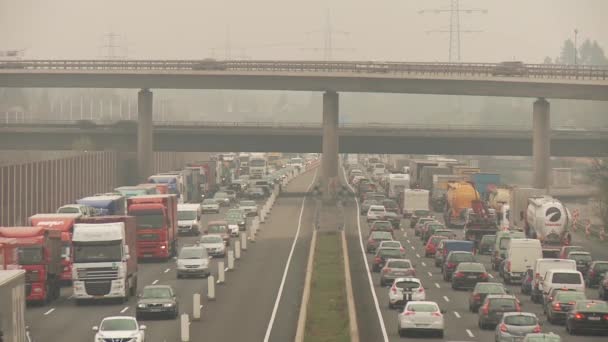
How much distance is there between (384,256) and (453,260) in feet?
18.1

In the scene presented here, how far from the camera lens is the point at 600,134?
161m

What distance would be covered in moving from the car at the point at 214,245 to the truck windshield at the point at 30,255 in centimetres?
2458

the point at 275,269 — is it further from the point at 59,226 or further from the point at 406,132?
the point at 406,132

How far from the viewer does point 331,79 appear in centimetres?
14025

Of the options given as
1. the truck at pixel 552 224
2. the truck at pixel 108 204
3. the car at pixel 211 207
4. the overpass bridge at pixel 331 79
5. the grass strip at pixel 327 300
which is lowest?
the grass strip at pixel 327 300

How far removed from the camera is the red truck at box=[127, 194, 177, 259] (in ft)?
248

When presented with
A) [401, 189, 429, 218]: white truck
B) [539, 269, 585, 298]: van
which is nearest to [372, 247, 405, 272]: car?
[539, 269, 585, 298]: van

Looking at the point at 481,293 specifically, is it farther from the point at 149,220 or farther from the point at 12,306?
the point at 149,220

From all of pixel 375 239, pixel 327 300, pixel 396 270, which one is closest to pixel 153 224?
pixel 375 239

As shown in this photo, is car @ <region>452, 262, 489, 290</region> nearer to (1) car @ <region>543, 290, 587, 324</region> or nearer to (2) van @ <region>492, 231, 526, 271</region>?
(2) van @ <region>492, 231, 526, 271</region>

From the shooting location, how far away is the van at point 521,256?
6694 cm

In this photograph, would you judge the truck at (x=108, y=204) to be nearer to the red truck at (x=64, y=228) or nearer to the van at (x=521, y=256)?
the red truck at (x=64, y=228)

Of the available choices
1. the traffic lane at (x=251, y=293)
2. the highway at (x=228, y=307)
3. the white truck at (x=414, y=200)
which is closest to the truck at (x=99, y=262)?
the highway at (x=228, y=307)

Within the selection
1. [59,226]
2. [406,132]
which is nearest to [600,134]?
[406,132]
